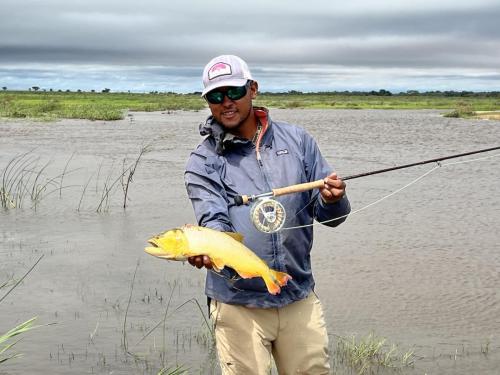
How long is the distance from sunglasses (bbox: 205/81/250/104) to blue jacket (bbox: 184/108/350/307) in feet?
0.45

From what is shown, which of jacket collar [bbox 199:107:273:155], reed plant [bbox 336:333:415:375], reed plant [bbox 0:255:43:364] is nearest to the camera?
jacket collar [bbox 199:107:273:155]

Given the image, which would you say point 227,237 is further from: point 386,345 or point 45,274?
point 45,274

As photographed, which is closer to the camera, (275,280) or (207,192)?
(275,280)

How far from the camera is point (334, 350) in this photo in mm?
6141

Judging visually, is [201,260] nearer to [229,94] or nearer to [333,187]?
[333,187]

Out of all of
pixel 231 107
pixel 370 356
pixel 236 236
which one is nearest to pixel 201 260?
pixel 236 236

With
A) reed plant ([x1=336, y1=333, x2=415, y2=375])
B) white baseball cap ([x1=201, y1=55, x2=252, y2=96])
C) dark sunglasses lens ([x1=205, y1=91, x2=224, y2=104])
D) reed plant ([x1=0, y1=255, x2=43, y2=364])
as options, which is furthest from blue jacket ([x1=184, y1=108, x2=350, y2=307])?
reed plant ([x1=336, y1=333, x2=415, y2=375])

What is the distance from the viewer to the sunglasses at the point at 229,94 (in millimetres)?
3643

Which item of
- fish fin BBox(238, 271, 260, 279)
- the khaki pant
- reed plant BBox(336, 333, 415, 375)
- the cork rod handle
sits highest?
the cork rod handle

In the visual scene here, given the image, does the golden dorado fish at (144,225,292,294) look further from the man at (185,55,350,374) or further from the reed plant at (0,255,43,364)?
the reed plant at (0,255,43,364)

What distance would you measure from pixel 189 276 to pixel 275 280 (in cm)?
521

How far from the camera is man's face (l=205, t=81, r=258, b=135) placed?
3652mm

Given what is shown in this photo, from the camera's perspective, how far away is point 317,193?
372cm

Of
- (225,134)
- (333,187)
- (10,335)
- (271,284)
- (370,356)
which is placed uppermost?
(225,134)
